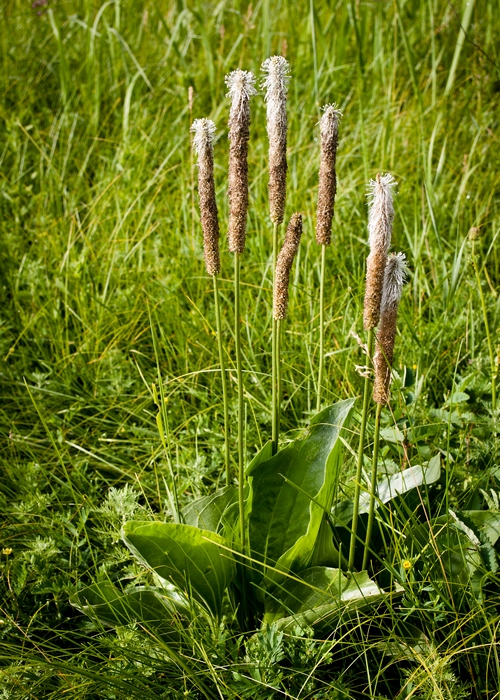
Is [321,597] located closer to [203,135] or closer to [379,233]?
[379,233]

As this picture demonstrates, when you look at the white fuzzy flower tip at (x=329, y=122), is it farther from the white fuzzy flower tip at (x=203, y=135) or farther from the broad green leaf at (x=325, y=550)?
the broad green leaf at (x=325, y=550)

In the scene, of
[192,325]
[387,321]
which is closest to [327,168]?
[387,321]

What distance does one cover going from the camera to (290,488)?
5.31ft

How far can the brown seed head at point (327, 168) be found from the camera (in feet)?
4.79

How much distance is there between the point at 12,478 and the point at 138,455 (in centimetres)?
43

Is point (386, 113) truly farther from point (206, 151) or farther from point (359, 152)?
point (206, 151)

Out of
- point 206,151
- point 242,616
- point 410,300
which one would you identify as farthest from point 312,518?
point 410,300

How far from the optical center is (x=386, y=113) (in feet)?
11.2

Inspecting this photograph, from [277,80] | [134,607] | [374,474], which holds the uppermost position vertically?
[277,80]

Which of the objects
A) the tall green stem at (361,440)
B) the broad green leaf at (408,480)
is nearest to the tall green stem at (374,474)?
the tall green stem at (361,440)

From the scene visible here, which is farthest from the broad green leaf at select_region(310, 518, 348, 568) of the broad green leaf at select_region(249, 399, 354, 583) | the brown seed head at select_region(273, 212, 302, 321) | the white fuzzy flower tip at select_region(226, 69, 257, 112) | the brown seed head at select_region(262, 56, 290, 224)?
the white fuzzy flower tip at select_region(226, 69, 257, 112)

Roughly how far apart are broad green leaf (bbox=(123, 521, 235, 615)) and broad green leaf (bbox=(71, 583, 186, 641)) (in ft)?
0.20

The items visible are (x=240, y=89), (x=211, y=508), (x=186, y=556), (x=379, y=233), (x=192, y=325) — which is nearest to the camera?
(x=379, y=233)

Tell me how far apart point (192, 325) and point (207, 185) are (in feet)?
4.07
